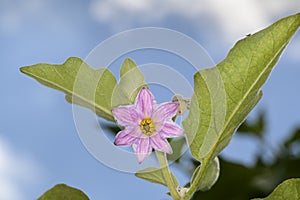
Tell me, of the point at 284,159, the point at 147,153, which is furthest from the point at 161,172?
the point at 284,159

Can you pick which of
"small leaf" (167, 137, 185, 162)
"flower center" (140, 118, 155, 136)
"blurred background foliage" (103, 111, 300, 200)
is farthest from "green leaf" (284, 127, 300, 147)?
"flower center" (140, 118, 155, 136)

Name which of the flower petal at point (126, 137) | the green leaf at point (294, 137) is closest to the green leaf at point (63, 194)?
the flower petal at point (126, 137)

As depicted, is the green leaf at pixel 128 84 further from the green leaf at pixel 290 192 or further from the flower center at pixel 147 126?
the green leaf at pixel 290 192

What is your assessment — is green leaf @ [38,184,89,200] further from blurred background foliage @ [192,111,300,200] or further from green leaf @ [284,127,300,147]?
green leaf @ [284,127,300,147]

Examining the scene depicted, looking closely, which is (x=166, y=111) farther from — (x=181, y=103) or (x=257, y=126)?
(x=257, y=126)

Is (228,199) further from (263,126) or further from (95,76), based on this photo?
(95,76)

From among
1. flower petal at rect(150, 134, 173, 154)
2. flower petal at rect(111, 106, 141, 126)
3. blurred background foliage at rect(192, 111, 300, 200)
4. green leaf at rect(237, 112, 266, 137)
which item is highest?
flower petal at rect(111, 106, 141, 126)

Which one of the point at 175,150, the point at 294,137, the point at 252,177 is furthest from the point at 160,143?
the point at 294,137
